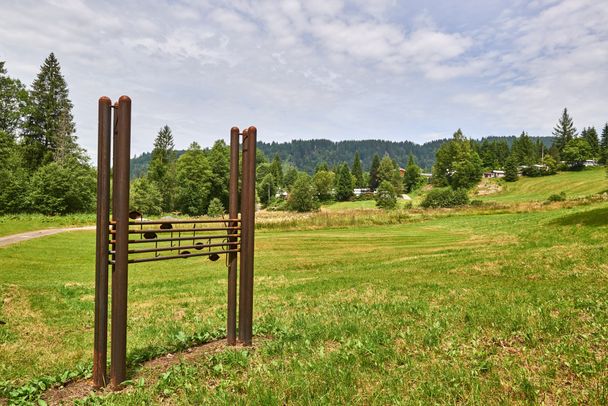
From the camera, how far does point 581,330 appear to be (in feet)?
17.6

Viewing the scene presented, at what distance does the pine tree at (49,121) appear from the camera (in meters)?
58.3

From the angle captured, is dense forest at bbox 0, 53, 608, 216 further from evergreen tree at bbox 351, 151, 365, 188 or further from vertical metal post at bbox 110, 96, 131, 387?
vertical metal post at bbox 110, 96, 131, 387

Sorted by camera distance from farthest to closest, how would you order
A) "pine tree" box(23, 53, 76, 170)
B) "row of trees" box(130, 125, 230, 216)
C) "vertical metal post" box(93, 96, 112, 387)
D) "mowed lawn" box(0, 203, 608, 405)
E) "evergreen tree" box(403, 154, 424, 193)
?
1. "evergreen tree" box(403, 154, 424, 193)
2. "row of trees" box(130, 125, 230, 216)
3. "pine tree" box(23, 53, 76, 170)
4. "vertical metal post" box(93, 96, 112, 387)
5. "mowed lawn" box(0, 203, 608, 405)

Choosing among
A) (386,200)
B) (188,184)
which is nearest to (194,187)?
(188,184)

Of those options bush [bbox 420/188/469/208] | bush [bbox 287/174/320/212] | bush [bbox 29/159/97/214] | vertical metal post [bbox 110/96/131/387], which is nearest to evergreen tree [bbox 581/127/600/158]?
bush [bbox 420/188/469/208]

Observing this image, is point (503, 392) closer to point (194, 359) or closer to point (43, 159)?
point (194, 359)

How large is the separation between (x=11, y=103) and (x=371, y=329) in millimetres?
65248

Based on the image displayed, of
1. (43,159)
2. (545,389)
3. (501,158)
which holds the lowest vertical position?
(545,389)

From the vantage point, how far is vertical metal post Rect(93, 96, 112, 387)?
482 cm

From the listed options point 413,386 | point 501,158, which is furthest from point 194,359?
point 501,158

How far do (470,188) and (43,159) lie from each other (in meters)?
86.7

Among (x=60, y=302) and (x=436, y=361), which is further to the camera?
(x=60, y=302)

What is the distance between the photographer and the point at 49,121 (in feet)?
196

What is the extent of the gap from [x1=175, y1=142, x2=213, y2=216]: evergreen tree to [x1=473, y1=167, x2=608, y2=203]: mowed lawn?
183 ft
